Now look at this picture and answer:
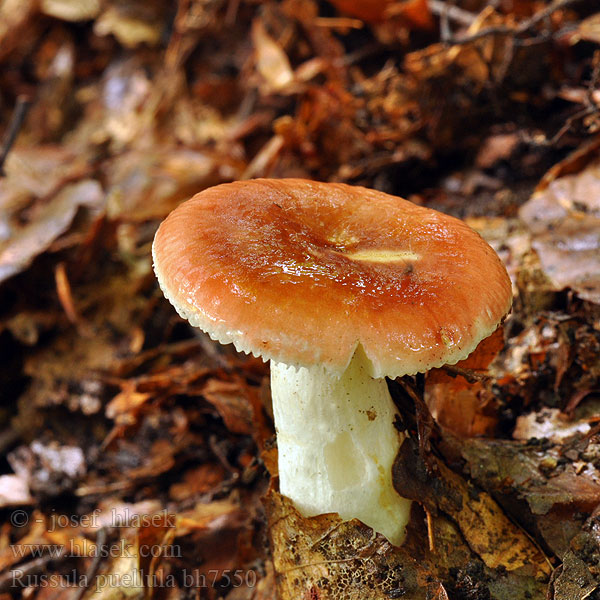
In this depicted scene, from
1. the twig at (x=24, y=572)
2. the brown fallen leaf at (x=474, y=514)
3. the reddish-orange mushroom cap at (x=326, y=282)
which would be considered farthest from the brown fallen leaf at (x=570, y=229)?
the twig at (x=24, y=572)

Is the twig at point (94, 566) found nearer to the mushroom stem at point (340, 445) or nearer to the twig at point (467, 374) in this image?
the mushroom stem at point (340, 445)

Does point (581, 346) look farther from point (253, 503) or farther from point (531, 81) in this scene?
point (531, 81)

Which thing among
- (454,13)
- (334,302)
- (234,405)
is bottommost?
(234,405)

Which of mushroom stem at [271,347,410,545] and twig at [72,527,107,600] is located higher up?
mushroom stem at [271,347,410,545]

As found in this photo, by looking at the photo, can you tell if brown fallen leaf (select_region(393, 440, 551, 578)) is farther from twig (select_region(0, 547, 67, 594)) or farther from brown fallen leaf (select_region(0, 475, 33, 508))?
brown fallen leaf (select_region(0, 475, 33, 508))

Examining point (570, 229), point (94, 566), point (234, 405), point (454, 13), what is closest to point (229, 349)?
point (234, 405)

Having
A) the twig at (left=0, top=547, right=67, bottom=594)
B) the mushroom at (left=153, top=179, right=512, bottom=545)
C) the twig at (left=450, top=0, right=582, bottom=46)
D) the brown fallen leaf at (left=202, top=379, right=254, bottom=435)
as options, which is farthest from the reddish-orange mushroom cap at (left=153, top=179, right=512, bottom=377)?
the twig at (left=450, top=0, right=582, bottom=46)

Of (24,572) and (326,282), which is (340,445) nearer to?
(326,282)

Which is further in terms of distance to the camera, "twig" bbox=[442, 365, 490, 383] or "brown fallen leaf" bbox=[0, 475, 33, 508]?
"brown fallen leaf" bbox=[0, 475, 33, 508]

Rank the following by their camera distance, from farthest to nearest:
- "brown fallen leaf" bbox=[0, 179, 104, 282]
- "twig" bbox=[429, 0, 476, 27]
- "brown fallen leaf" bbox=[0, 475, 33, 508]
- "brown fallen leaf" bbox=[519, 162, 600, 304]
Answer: "twig" bbox=[429, 0, 476, 27] → "brown fallen leaf" bbox=[0, 179, 104, 282] → "brown fallen leaf" bbox=[0, 475, 33, 508] → "brown fallen leaf" bbox=[519, 162, 600, 304]
